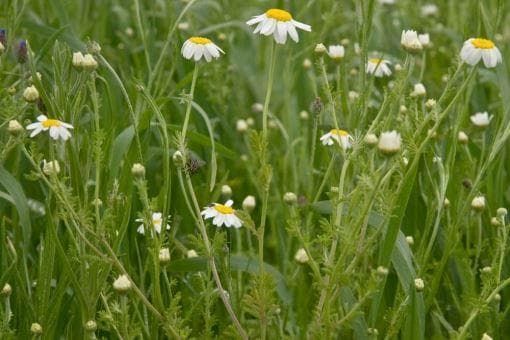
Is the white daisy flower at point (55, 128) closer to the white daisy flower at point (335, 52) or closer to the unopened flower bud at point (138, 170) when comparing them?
the unopened flower bud at point (138, 170)

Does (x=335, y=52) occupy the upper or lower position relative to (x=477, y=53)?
lower

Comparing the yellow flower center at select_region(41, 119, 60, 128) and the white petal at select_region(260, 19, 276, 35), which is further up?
the white petal at select_region(260, 19, 276, 35)

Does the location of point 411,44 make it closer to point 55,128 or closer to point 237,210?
point 237,210

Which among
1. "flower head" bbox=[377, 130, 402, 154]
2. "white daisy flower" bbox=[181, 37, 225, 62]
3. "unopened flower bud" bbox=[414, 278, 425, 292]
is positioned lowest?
"unopened flower bud" bbox=[414, 278, 425, 292]

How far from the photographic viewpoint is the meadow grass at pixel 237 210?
65.9 inches

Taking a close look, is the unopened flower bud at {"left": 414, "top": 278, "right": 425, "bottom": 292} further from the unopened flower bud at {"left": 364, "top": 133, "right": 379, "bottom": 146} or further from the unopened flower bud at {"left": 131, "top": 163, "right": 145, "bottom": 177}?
the unopened flower bud at {"left": 131, "top": 163, "right": 145, "bottom": 177}

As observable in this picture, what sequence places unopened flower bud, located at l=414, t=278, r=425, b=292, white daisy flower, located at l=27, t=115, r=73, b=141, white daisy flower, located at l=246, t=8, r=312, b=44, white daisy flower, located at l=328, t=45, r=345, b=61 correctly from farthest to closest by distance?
white daisy flower, located at l=328, t=45, r=345, b=61 → unopened flower bud, located at l=414, t=278, r=425, b=292 → white daisy flower, located at l=246, t=8, r=312, b=44 → white daisy flower, located at l=27, t=115, r=73, b=141

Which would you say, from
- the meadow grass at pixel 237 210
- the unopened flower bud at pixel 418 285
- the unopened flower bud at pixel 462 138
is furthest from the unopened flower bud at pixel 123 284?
the unopened flower bud at pixel 462 138

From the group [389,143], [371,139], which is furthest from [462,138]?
[389,143]

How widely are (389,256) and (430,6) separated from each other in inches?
79.7

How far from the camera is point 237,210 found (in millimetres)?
1695

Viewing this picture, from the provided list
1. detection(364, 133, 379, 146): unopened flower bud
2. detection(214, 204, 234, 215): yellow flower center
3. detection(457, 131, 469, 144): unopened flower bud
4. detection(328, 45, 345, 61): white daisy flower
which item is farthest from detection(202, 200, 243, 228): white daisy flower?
detection(457, 131, 469, 144): unopened flower bud

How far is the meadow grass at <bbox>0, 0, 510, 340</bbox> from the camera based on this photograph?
1.67 metres

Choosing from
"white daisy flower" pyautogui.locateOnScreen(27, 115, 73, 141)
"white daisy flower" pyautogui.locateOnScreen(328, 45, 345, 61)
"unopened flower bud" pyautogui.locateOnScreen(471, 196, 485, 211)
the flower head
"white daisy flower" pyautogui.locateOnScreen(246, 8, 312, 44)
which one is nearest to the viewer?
the flower head
